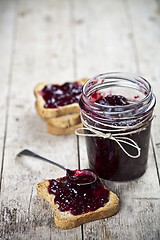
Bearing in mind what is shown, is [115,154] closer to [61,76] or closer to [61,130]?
[61,130]

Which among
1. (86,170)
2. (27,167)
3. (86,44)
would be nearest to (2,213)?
(27,167)

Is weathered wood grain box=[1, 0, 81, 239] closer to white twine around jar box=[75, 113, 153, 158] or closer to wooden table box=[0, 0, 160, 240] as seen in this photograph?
wooden table box=[0, 0, 160, 240]

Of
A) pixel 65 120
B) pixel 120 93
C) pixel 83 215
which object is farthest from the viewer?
pixel 65 120

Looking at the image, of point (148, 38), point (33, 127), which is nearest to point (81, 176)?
point (33, 127)

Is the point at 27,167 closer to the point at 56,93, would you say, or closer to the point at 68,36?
the point at 56,93

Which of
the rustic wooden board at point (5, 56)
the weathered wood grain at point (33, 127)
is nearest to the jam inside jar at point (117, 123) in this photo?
the weathered wood grain at point (33, 127)

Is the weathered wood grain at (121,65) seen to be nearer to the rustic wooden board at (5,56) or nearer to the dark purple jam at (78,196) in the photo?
the dark purple jam at (78,196)
